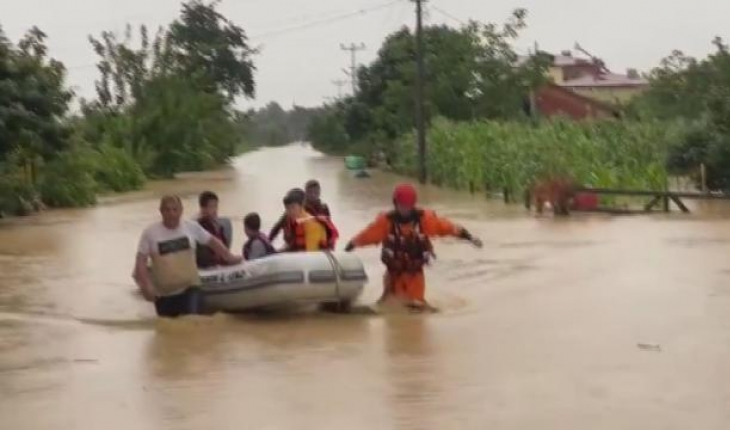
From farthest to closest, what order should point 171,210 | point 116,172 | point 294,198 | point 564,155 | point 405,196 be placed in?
point 116,172
point 564,155
point 294,198
point 405,196
point 171,210

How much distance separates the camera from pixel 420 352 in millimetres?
11875

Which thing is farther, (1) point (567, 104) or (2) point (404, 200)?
(1) point (567, 104)

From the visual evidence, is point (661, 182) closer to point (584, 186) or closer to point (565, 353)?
point (584, 186)

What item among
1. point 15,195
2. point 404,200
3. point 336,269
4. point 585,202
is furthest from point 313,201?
point 15,195

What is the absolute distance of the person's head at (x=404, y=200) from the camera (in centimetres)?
1362

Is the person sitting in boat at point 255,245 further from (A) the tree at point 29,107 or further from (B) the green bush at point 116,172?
(B) the green bush at point 116,172

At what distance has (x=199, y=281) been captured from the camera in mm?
13688

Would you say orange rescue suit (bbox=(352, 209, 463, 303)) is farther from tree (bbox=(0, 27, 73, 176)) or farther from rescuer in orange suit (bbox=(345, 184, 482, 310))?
tree (bbox=(0, 27, 73, 176))

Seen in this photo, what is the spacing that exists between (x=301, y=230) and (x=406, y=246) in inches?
52.8

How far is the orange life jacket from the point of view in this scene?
45.3ft

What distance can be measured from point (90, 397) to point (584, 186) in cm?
2176

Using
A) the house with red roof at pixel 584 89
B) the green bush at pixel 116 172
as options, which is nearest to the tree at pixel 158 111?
the green bush at pixel 116 172

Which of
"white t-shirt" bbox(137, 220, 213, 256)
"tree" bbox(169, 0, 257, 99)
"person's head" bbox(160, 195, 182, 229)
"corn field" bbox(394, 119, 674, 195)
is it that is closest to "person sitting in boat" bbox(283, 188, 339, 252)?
"white t-shirt" bbox(137, 220, 213, 256)

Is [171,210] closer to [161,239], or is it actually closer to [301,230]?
[161,239]
